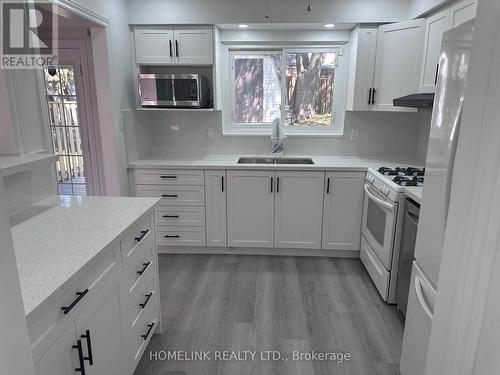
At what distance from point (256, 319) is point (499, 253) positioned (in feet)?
6.21

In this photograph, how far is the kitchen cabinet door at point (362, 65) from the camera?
3.04 meters

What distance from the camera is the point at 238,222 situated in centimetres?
322

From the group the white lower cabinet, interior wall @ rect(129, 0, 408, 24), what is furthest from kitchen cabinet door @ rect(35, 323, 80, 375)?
interior wall @ rect(129, 0, 408, 24)

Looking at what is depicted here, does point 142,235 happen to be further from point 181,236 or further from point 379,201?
point 379,201

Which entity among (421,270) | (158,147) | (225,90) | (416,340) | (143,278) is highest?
(225,90)

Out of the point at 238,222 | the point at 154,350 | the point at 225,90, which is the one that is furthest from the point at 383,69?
the point at 154,350

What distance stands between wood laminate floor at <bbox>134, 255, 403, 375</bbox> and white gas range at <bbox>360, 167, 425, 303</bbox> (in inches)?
6.7

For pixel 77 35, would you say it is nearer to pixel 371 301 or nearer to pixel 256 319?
pixel 256 319

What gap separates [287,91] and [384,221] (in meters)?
1.86

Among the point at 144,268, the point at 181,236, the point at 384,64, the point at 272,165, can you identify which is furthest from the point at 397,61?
the point at 144,268

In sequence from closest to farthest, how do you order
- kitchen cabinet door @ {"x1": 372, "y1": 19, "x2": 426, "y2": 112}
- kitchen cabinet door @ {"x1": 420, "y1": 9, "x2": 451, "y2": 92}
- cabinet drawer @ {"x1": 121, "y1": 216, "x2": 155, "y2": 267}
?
1. cabinet drawer @ {"x1": 121, "y1": 216, "x2": 155, "y2": 267}
2. kitchen cabinet door @ {"x1": 420, "y1": 9, "x2": 451, "y2": 92}
3. kitchen cabinet door @ {"x1": 372, "y1": 19, "x2": 426, "y2": 112}

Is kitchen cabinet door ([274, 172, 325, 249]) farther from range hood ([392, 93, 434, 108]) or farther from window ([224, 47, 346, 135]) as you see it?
range hood ([392, 93, 434, 108])

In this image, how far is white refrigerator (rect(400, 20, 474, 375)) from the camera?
4.02 ft

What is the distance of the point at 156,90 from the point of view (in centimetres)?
306
